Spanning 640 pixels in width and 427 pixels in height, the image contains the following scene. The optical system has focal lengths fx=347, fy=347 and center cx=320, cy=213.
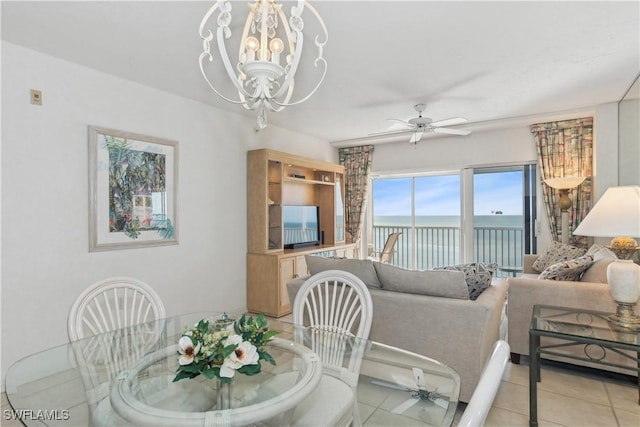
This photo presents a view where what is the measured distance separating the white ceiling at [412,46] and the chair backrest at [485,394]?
6.74ft

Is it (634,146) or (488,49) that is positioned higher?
(488,49)

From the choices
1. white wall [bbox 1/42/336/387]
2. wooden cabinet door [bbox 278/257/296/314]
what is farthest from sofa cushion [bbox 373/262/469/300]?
white wall [bbox 1/42/336/387]

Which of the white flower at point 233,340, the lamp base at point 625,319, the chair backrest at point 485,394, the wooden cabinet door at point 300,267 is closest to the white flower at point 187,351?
the white flower at point 233,340

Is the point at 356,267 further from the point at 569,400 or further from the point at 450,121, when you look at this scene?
the point at 450,121

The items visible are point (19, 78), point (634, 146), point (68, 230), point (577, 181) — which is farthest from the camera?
point (577, 181)

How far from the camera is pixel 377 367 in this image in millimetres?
1598

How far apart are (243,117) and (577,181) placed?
4.24 metres

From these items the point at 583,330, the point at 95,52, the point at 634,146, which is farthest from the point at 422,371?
the point at 634,146

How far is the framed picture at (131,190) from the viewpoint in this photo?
3.00 m

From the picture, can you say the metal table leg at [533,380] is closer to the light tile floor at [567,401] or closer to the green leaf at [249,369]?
the light tile floor at [567,401]

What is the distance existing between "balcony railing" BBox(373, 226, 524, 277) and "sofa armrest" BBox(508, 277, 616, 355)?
2.68 m

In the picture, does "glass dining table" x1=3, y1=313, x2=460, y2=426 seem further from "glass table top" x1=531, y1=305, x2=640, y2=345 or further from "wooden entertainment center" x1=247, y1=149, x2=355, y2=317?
"wooden entertainment center" x1=247, y1=149, x2=355, y2=317

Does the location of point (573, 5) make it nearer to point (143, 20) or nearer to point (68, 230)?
point (143, 20)

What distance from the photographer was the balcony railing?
5.34 m
